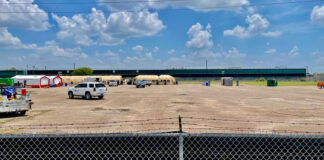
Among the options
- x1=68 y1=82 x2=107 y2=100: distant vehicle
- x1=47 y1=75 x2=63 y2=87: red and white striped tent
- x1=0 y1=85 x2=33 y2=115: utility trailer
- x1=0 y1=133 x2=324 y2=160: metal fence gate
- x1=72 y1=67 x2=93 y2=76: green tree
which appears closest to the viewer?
x1=0 y1=133 x2=324 y2=160: metal fence gate

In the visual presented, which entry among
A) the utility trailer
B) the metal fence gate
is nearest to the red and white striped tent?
the utility trailer

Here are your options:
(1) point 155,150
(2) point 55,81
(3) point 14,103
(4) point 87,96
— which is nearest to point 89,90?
(4) point 87,96

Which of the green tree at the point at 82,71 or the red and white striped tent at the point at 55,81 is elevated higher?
the green tree at the point at 82,71

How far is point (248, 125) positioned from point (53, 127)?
9487mm

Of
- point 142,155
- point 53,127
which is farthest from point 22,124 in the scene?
point 142,155

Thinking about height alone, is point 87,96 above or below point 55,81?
below

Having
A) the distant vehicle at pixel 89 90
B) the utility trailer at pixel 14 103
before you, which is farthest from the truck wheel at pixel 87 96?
the utility trailer at pixel 14 103

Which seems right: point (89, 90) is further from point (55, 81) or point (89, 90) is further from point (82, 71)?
point (82, 71)

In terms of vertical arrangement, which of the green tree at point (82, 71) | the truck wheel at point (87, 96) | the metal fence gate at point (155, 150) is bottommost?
the truck wheel at point (87, 96)

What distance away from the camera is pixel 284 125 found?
44.4 ft

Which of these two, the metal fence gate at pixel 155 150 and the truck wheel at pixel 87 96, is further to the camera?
the truck wheel at pixel 87 96

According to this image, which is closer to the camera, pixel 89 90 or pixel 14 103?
pixel 14 103

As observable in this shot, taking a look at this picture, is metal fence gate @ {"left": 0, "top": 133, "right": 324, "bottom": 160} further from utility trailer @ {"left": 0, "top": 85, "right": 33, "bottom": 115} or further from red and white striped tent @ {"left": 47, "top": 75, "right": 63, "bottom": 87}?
red and white striped tent @ {"left": 47, "top": 75, "right": 63, "bottom": 87}

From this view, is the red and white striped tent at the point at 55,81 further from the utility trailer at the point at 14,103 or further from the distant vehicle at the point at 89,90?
the utility trailer at the point at 14,103
